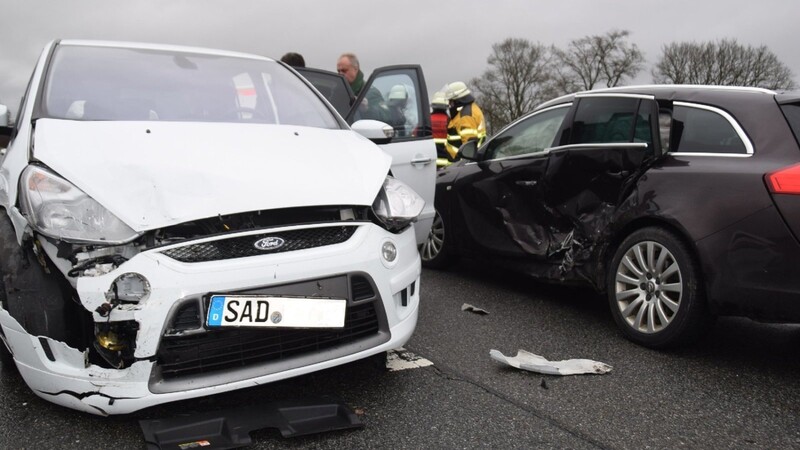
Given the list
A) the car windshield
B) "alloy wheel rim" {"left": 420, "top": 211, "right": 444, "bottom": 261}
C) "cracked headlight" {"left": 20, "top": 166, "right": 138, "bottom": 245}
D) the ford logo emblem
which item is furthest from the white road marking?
"alloy wheel rim" {"left": 420, "top": 211, "right": 444, "bottom": 261}

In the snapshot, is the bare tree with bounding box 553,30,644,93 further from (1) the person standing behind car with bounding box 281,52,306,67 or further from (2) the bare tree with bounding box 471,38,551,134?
(1) the person standing behind car with bounding box 281,52,306,67

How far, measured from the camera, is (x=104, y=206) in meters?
2.38

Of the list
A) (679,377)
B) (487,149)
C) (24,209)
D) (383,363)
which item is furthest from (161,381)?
(487,149)

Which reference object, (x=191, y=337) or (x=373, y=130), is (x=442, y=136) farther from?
(x=191, y=337)

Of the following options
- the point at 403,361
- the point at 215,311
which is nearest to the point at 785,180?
the point at 403,361

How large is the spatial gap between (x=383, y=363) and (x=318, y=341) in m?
0.64

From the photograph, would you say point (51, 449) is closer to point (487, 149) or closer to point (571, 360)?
point (571, 360)

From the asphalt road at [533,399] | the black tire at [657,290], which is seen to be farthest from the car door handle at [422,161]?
the black tire at [657,290]

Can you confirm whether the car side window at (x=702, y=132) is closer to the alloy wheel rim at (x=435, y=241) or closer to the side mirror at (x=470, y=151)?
the side mirror at (x=470, y=151)

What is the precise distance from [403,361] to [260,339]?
1.11 metres

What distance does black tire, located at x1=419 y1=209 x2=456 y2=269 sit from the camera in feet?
18.1

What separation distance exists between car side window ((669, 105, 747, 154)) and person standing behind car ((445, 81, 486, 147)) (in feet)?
13.2

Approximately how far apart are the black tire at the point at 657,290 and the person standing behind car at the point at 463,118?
13.4 feet

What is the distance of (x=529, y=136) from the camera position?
15.9 ft
